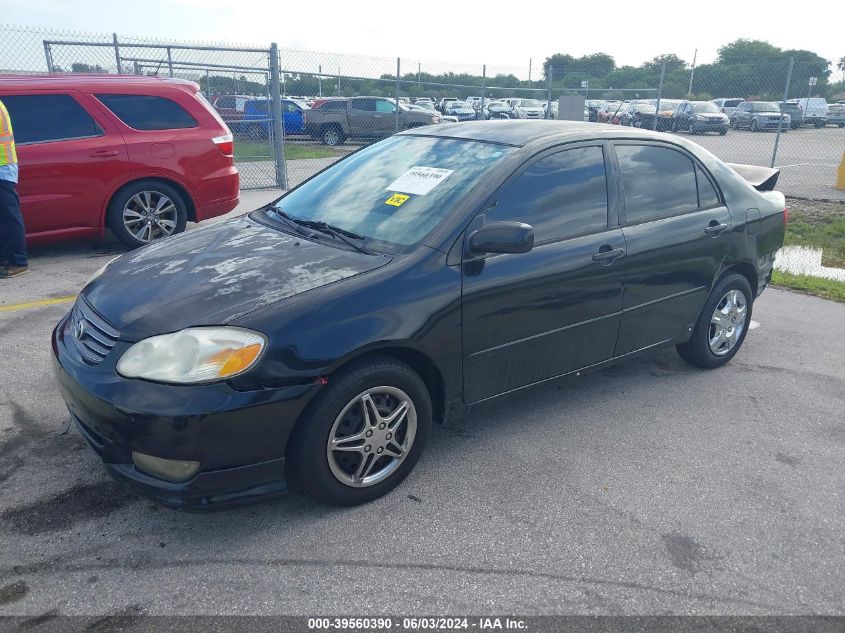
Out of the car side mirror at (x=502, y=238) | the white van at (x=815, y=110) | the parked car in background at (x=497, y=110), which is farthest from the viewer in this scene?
the white van at (x=815, y=110)

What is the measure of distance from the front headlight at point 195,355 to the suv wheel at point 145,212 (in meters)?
4.88

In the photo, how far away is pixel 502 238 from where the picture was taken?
308cm

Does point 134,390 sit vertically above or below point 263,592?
above

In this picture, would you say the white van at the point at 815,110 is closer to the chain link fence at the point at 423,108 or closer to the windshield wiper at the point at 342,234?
the chain link fence at the point at 423,108

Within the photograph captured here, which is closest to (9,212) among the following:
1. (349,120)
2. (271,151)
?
(271,151)

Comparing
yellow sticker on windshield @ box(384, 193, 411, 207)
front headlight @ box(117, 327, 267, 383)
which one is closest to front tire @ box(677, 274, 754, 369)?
yellow sticker on windshield @ box(384, 193, 411, 207)

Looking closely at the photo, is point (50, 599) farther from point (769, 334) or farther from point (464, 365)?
point (769, 334)

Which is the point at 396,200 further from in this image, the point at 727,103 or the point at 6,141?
Result: the point at 727,103

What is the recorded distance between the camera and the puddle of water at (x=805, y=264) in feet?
24.6

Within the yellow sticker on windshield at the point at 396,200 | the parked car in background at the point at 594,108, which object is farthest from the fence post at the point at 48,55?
the parked car in background at the point at 594,108

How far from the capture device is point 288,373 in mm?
2641

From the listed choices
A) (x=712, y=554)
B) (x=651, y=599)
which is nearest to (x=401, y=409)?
(x=651, y=599)

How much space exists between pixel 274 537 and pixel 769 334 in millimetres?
4504

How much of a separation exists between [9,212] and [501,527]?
5.30 m
